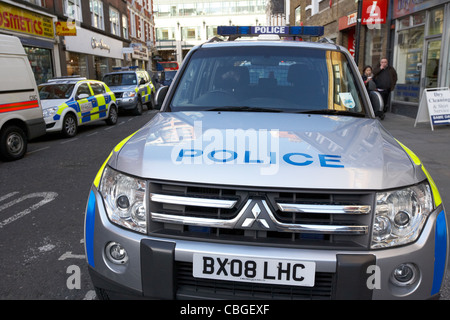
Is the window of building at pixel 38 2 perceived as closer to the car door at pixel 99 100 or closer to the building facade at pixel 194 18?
the car door at pixel 99 100

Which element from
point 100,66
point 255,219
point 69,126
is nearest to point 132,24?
point 100,66

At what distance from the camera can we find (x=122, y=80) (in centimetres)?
1659

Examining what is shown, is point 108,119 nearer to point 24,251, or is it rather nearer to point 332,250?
point 24,251

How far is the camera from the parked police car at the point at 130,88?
15398mm

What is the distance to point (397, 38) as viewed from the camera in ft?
44.7

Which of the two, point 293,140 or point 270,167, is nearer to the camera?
point 270,167

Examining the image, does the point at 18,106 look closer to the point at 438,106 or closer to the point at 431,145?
the point at 431,145

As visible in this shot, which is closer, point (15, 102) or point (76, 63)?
point (15, 102)

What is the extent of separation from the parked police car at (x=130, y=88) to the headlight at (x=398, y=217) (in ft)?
46.5

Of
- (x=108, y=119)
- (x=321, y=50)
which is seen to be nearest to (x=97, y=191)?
(x=321, y=50)

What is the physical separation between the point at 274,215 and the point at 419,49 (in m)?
12.7

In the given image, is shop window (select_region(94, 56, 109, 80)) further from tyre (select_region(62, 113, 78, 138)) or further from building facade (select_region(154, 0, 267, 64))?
building facade (select_region(154, 0, 267, 64))

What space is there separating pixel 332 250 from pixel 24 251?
292 cm

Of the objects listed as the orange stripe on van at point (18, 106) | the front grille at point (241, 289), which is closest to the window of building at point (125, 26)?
the orange stripe on van at point (18, 106)
